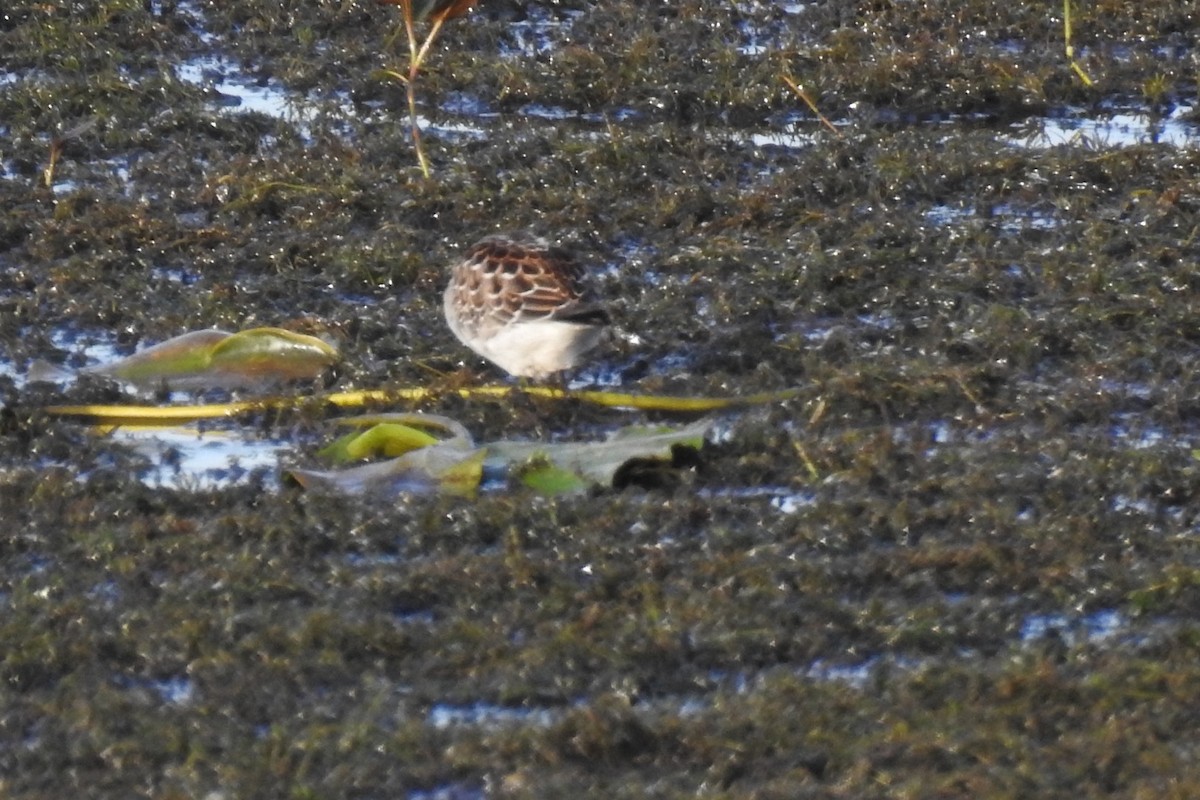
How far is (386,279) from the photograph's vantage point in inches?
302

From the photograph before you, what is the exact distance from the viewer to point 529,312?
659cm

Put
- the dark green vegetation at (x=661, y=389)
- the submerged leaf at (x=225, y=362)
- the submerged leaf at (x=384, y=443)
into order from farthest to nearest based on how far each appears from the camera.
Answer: the submerged leaf at (x=225, y=362), the submerged leaf at (x=384, y=443), the dark green vegetation at (x=661, y=389)

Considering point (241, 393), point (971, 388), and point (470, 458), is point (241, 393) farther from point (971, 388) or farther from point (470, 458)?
point (971, 388)

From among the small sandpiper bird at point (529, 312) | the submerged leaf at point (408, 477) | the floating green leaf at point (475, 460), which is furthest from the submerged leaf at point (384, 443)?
the small sandpiper bird at point (529, 312)

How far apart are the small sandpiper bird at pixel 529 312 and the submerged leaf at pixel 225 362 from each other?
51 centimetres

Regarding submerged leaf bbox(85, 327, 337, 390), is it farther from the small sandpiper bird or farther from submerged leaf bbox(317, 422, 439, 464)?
submerged leaf bbox(317, 422, 439, 464)

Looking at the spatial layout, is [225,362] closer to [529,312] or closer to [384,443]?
[384,443]

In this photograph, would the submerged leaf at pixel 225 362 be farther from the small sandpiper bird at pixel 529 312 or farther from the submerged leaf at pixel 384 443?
the submerged leaf at pixel 384 443

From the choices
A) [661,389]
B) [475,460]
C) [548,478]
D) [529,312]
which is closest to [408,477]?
[475,460]

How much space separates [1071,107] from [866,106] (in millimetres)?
951

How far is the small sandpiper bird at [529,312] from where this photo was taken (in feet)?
21.5

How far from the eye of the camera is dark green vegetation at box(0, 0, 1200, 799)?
15.0 feet

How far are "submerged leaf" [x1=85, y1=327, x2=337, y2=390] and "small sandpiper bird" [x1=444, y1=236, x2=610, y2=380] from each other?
1.67 feet

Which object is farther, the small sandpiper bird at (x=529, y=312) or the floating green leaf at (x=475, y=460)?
the small sandpiper bird at (x=529, y=312)
